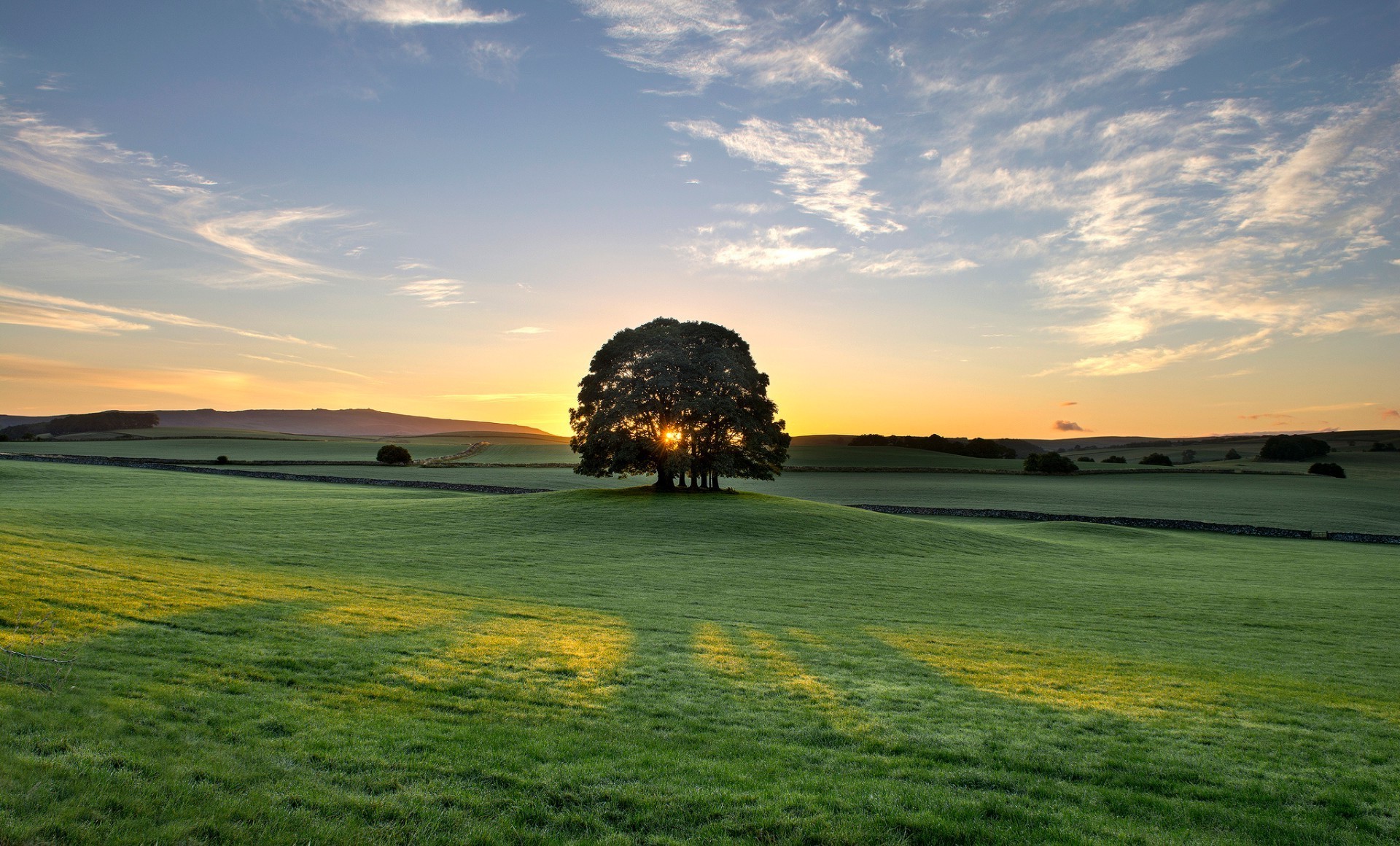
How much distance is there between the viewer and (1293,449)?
103 meters

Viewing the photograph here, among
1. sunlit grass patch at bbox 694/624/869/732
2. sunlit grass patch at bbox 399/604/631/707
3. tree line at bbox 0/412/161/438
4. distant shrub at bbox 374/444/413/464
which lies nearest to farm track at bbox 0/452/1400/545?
distant shrub at bbox 374/444/413/464

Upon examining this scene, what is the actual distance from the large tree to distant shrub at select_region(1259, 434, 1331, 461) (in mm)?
94052

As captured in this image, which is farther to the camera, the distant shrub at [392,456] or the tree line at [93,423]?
the tree line at [93,423]

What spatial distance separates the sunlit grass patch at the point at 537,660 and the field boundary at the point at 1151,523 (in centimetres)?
4239

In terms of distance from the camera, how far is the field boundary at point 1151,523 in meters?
46.7

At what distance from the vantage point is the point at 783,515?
40.3 m

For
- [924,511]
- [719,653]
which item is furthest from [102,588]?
[924,511]

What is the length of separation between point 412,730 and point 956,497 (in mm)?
65682

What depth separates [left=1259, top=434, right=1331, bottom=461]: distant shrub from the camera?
102250mm

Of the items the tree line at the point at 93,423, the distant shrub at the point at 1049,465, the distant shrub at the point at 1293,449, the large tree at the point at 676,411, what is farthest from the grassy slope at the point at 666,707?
the tree line at the point at 93,423

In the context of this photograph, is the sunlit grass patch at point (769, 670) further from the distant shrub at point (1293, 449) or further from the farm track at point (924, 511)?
the distant shrub at point (1293, 449)

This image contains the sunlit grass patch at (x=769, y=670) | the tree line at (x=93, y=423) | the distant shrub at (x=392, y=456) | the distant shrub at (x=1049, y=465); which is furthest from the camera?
the tree line at (x=93, y=423)

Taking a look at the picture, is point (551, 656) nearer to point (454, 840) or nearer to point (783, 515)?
point (454, 840)

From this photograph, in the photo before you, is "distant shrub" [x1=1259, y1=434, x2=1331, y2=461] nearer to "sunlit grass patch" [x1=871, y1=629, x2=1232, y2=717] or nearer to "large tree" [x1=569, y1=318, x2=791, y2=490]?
"large tree" [x1=569, y1=318, x2=791, y2=490]
